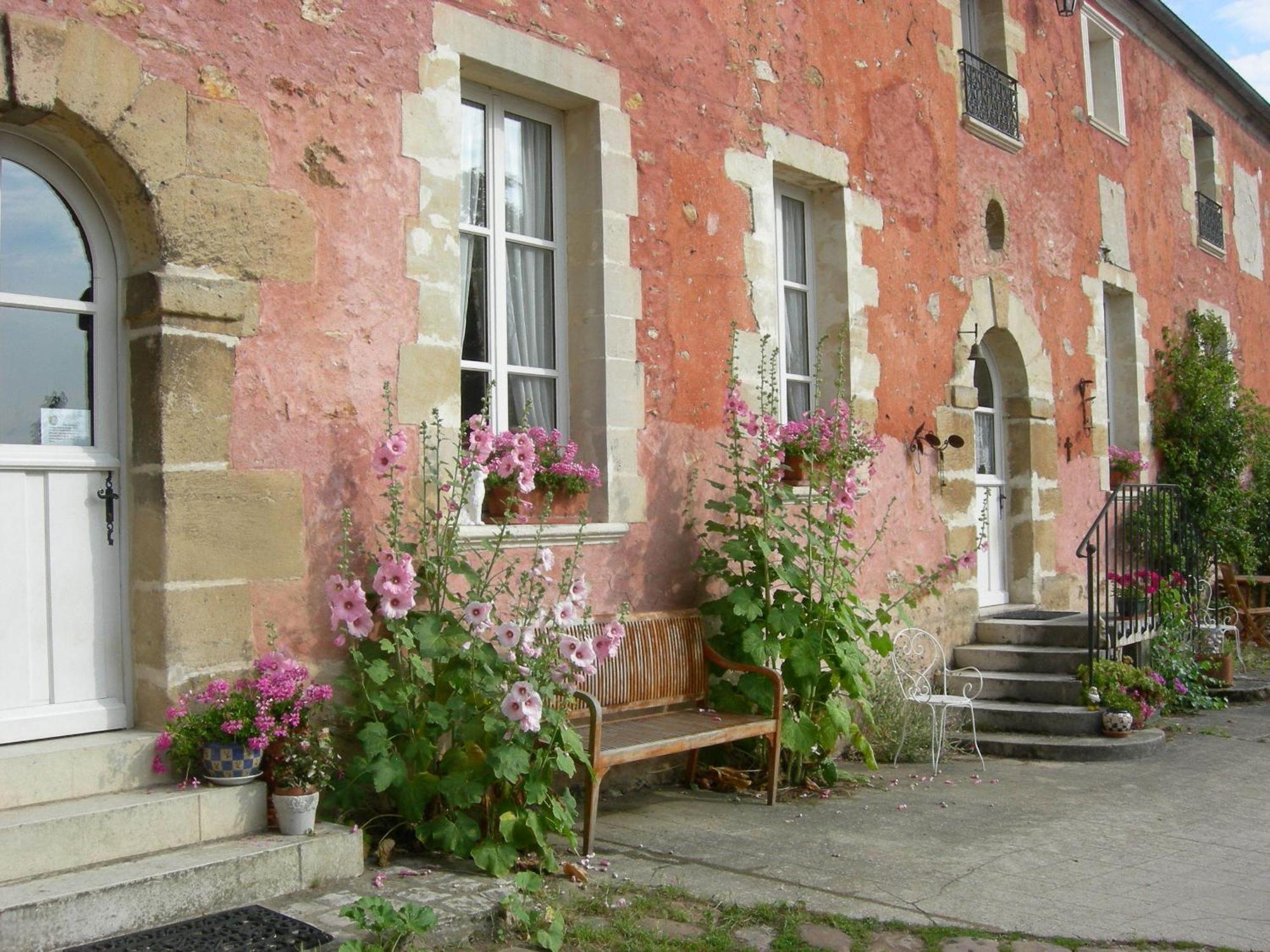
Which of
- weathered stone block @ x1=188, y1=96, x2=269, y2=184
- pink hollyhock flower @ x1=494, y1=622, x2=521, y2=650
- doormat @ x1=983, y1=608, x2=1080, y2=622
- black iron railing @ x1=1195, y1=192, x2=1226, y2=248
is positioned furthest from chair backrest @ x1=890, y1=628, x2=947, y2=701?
black iron railing @ x1=1195, y1=192, x2=1226, y2=248

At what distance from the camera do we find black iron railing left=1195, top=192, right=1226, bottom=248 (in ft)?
42.1

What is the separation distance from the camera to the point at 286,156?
4.49 meters

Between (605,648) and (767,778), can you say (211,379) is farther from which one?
(767,778)

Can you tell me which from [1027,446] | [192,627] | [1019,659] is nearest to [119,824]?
[192,627]

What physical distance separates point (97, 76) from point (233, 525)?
59.1 inches

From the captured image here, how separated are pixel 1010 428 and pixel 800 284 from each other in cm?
283

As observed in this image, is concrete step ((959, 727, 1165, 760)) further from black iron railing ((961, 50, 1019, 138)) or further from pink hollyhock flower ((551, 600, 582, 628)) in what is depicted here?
black iron railing ((961, 50, 1019, 138))

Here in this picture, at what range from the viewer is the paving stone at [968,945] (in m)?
3.71

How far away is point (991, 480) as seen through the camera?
9.16 meters

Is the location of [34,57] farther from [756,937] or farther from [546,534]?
[756,937]

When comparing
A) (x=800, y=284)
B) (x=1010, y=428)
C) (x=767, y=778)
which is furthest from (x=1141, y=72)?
(x=767, y=778)

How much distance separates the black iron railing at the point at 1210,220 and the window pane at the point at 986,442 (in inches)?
202

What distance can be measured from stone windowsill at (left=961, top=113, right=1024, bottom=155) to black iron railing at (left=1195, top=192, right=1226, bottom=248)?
15.1 feet

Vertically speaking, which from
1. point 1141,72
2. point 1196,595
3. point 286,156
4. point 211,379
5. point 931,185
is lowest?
point 1196,595
